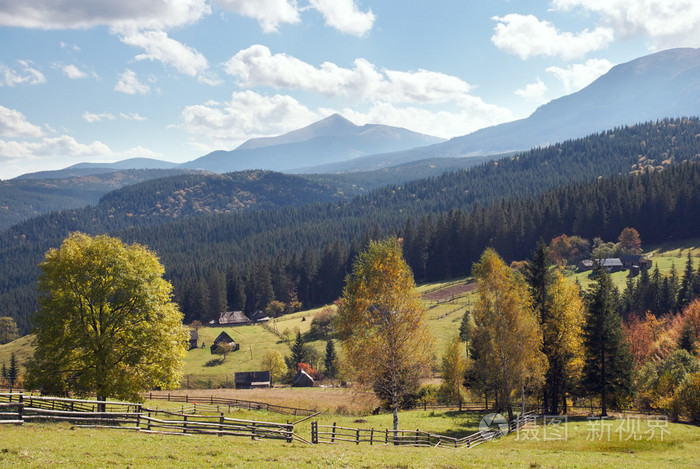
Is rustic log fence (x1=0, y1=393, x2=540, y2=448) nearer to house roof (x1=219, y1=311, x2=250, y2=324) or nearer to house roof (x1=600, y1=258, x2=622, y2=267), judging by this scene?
house roof (x1=219, y1=311, x2=250, y2=324)

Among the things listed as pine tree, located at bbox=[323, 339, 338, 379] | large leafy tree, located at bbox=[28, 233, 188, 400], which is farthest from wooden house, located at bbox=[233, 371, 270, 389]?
large leafy tree, located at bbox=[28, 233, 188, 400]

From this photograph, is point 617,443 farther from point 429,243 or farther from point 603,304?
point 429,243

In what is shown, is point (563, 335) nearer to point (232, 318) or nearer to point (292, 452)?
point (292, 452)

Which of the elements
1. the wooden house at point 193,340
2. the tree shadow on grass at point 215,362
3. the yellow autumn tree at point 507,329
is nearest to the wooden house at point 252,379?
the tree shadow on grass at point 215,362

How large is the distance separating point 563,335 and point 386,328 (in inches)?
683

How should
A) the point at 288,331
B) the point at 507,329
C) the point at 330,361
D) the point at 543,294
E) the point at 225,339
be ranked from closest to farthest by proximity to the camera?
the point at 507,329, the point at 543,294, the point at 330,361, the point at 225,339, the point at 288,331

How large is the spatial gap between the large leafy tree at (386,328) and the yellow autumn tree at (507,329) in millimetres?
7290

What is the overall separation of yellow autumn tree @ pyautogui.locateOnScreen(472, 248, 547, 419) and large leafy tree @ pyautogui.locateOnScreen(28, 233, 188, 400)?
2310 centimetres

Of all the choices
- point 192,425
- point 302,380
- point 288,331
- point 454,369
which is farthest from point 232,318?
point 192,425

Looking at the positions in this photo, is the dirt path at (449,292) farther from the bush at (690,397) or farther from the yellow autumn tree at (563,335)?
the bush at (690,397)

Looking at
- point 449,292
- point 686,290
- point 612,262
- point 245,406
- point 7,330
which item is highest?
point 612,262

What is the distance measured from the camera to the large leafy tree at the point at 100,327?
2822cm

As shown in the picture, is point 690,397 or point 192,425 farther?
point 690,397

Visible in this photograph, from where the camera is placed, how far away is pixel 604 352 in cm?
3628
